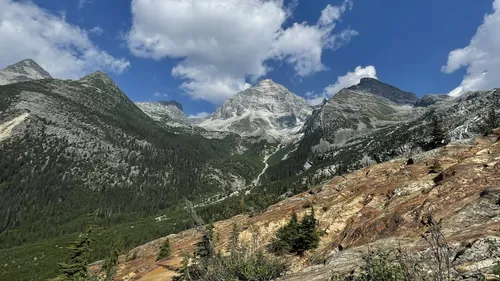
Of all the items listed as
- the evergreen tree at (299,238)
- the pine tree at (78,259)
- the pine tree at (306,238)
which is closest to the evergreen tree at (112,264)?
the pine tree at (78,259)

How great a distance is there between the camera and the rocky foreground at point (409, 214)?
16484mm

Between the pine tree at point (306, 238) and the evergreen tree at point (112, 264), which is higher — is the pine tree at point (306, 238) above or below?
above

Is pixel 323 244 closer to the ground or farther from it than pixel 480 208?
closer to the ground

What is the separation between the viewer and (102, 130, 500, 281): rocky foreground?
16484 millimetres

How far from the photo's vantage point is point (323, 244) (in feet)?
126

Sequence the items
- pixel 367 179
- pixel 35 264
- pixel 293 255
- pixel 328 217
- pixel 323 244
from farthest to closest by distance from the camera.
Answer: pixel 35 264, pixel 367 179, pixel 328 217, pixel 323 244, pixel 293 255

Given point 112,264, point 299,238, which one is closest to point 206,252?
point 299,238

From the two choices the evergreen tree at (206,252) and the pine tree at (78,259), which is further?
the pine tree at (78,259)

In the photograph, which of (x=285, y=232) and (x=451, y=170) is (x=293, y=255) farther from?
(x=451, y=170)

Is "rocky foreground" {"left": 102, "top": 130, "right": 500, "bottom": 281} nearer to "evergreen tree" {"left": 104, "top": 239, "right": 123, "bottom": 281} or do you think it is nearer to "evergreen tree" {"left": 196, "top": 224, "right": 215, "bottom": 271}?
"evergreen tree" {"left": 104, "top": 239, "right": 123, "bottom": 281}

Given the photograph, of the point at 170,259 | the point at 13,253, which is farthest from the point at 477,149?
the point at 13,253

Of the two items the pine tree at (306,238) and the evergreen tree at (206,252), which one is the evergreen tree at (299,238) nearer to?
the pine tree at (306,238)

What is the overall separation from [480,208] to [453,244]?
10241 mm

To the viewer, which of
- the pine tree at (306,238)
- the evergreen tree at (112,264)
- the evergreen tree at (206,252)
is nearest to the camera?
the evergreen tree at (206,252)
